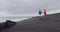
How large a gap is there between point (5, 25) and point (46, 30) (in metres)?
5.12

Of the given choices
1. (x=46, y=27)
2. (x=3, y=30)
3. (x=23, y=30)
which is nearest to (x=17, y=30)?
(x=23, y=30)

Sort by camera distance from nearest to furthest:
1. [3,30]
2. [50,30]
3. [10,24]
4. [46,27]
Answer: [50,30], [46,27], [3,30], [10,24]

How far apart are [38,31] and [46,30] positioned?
28.0 inches

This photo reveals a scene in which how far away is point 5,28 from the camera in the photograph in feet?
54.3

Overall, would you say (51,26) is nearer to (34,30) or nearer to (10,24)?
(34,30)

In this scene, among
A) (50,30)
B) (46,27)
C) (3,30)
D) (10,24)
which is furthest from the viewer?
(10,24)

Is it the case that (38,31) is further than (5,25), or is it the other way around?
(5,25)

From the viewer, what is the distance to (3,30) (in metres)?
16.0

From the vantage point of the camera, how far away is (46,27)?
48.6ft

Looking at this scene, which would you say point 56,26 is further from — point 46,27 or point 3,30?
point 3,30

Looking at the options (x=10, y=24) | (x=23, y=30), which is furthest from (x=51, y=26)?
(x=10, y=24)

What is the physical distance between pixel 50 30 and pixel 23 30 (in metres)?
2.63

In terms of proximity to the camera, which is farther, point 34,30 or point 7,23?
point 7,23

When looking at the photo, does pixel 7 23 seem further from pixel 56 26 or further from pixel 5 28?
pixel 56 26
